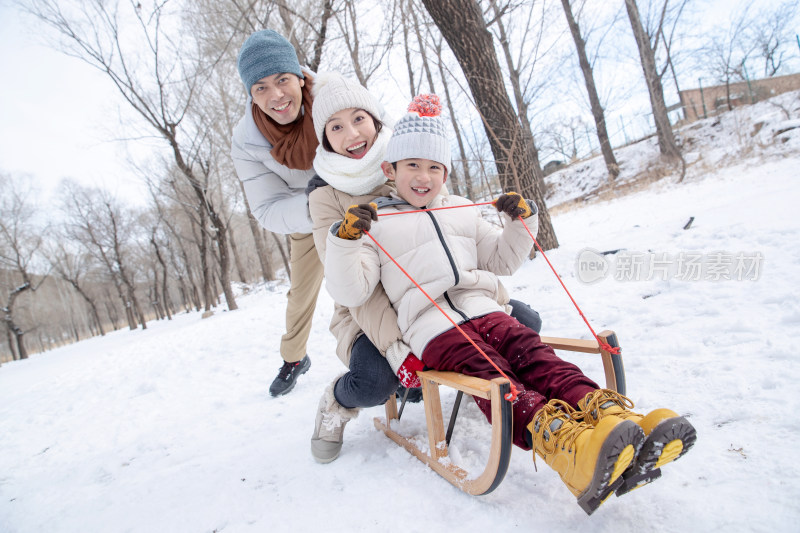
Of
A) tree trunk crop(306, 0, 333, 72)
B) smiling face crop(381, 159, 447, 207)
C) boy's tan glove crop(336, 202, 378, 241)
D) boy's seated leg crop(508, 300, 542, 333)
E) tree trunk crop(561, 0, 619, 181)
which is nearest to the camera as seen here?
boy's tan glove crop(336, 202, 378, 241)

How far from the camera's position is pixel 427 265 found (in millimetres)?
1786

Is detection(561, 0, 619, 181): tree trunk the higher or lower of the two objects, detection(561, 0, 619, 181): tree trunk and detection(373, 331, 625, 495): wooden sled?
the higher

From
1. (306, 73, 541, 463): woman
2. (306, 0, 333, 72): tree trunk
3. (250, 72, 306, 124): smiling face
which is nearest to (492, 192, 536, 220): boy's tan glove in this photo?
(306, 73, 541, 463): woman

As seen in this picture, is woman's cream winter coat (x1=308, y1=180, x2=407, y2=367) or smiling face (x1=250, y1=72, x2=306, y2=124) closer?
woman's cream winter coat (x1=308, y1=180, x2=407, y2=367)

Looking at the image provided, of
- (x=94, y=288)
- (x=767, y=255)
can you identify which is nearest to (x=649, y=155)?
(x=767, y=255)

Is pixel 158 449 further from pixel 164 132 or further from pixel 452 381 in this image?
pixel 164 132

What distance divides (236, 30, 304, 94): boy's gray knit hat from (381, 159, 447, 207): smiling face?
983 mm

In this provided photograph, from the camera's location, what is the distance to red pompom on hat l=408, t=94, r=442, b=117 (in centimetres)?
194

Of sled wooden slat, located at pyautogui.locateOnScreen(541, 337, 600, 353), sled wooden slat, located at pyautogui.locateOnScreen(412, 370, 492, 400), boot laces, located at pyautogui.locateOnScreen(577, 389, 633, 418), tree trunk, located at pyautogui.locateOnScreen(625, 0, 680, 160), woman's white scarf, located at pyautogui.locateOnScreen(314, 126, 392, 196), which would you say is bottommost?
boot laces, located at pyautogui.locateOnScreen(577, 389, 633, 418)

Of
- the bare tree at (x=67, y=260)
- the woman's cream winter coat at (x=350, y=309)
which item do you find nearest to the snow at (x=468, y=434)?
the woman's cream winter coat at (x=350, y=309)

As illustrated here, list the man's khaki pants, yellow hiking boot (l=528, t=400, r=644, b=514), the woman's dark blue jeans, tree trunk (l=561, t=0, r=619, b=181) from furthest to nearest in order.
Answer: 1. tree trunk (l=561, t=0, r=619, b=181)
2. the man's khaki pants
3. the woman's dark blue jeans
4. yellow hiking boot (l=528, t=400, r=644, b=514)

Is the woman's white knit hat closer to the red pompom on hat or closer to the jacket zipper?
the red pompom on hat

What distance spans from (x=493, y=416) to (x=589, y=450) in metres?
0.29

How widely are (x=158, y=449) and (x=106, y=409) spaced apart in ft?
4.90
